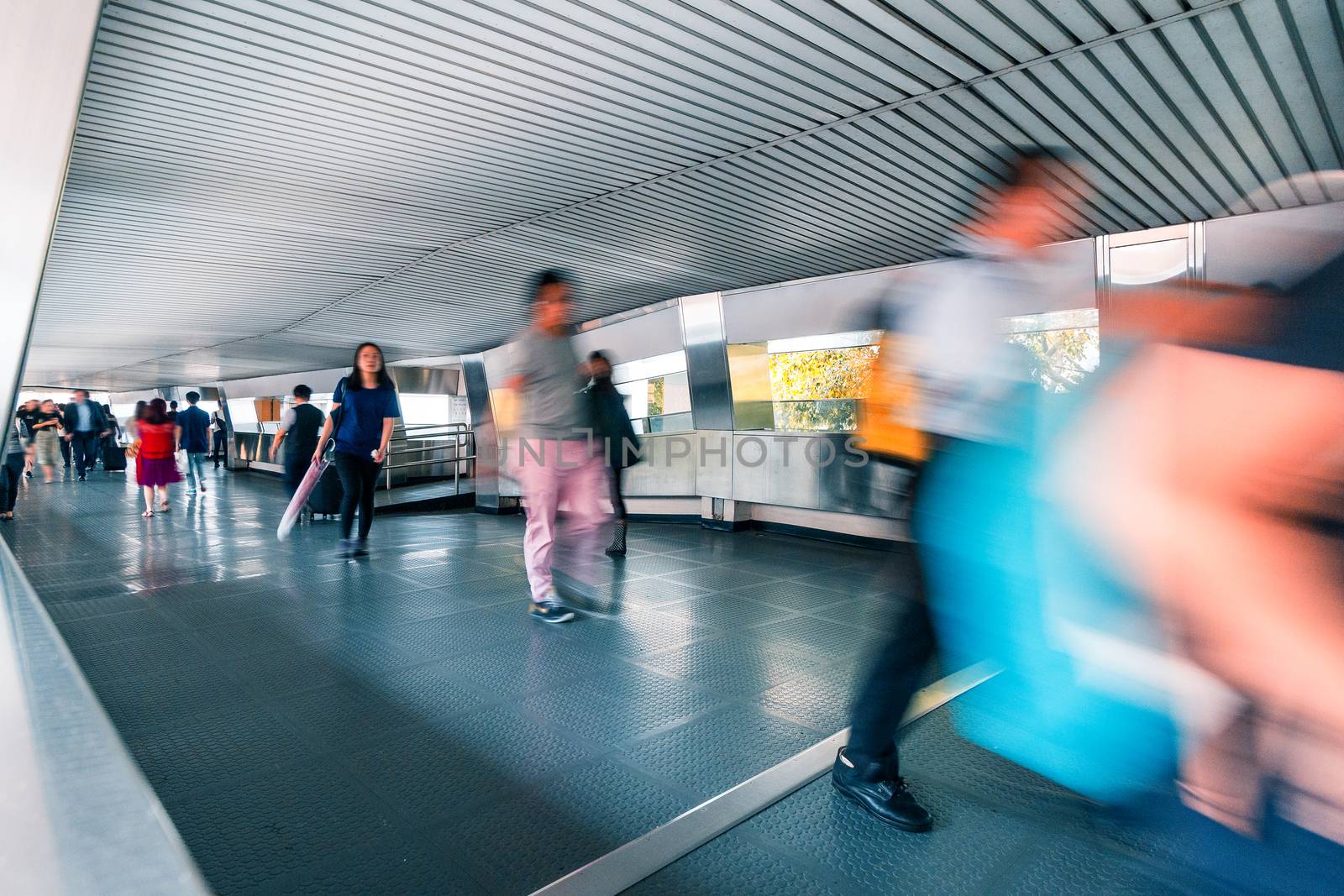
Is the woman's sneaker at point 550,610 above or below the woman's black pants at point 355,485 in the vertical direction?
below

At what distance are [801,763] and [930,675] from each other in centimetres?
134

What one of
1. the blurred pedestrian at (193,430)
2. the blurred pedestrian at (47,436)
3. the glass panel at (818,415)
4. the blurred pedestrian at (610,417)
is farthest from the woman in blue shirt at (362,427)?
the blurred pedestrian at (47,436)

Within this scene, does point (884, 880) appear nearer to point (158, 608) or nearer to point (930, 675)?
point (930, 675)

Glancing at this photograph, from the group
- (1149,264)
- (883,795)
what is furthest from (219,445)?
(883,795)

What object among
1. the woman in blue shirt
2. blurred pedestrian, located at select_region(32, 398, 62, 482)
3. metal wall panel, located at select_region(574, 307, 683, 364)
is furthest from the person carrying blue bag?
blurred pedestrian, located at select_region(32, 398, 62, 482)

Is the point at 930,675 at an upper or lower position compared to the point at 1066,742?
lower

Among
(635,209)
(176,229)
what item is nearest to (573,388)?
(635,209)

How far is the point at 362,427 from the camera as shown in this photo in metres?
6.70

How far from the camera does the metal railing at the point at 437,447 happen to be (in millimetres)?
11695

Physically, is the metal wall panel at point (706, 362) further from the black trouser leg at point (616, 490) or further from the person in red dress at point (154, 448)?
the person in red dress at point (154, 448)

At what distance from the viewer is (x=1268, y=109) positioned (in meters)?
4.22

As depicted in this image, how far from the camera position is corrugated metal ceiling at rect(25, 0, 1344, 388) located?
3.61m

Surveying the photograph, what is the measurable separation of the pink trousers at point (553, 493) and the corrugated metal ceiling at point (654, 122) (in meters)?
2.10

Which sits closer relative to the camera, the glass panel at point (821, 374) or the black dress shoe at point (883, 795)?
the black dress shoe at point (883, 795)
